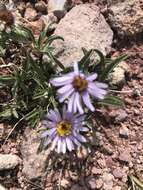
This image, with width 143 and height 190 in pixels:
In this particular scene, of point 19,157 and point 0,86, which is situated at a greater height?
point 0,86

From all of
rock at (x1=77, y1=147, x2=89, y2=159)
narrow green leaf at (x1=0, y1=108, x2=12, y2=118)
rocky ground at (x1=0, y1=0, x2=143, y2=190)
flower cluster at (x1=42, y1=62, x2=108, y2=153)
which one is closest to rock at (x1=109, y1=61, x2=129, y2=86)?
rocky ground at (x1=0, y1=0, x2=143, y2=190)

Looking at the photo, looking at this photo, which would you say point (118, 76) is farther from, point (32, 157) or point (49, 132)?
point (32, 157)

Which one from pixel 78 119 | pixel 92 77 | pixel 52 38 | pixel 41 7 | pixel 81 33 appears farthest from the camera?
pixel 41 7

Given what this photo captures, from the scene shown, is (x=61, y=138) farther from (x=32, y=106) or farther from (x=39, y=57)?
(x=39, y=57)

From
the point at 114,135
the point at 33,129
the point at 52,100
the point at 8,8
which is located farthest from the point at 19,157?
the point at 8,8

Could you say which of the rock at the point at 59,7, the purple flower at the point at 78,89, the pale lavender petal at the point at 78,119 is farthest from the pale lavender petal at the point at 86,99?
the rock at the point at 59,7

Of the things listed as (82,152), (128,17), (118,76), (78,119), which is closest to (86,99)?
(78,119)
